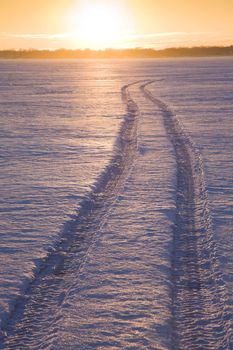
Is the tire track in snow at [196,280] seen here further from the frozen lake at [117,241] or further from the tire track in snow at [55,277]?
the tire track in snow at [55,277]

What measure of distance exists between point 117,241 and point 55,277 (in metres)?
→ 0.82

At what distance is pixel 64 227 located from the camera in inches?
191

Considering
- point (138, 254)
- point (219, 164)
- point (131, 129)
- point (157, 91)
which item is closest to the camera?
point (138, 254)

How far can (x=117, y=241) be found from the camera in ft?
14.6

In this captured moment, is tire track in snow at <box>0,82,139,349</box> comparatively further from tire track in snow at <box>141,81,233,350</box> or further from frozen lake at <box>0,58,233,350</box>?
tire track in snow at <box>141,81,233,350</box>

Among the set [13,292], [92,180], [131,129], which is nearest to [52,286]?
[13,292]

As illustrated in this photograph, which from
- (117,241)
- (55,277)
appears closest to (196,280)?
(117,241)

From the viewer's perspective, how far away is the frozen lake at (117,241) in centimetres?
311

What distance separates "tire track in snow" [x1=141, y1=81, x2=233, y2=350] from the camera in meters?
3.03

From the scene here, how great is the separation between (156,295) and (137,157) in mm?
4595

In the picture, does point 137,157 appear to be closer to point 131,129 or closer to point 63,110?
point 131,129

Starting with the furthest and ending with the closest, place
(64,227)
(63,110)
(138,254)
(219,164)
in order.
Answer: (63,110), (219,164), (64,227), (138,254)

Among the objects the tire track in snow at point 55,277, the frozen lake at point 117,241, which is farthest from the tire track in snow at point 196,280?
the tire track in snow at point 55,277

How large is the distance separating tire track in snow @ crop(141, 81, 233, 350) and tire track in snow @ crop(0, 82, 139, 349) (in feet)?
2.48
